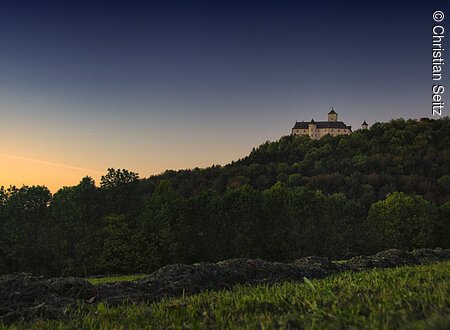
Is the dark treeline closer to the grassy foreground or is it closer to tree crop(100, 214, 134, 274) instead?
tree crop(100, 214, 134, 274)

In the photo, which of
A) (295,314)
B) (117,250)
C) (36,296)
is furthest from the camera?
(117,250)

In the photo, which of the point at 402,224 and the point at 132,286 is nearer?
the point at 132,286

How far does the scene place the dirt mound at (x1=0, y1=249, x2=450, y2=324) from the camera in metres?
8.90

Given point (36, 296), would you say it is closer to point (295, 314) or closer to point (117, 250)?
point (295, 314)

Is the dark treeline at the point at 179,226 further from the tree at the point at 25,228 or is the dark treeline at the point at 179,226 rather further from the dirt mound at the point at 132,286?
the dirt mound at the point at 132,286

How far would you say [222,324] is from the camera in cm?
561

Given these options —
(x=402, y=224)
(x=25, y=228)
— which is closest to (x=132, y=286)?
(x=25, y=228)

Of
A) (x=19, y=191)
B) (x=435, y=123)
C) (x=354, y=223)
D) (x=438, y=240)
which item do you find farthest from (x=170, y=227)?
(x=435, y=123)

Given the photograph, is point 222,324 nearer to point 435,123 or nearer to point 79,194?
point 79,194

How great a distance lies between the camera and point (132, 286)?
37.4ft

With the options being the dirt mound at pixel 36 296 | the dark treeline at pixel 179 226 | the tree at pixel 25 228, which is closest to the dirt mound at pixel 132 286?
the dirt mound at pixel 36 296

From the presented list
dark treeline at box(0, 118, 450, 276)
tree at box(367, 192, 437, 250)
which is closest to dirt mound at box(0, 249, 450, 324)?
dark treeline at box(0, 118, 450, 276)

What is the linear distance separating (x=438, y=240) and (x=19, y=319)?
67762mm

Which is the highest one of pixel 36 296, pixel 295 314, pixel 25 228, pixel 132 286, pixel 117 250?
pixel 295 314
